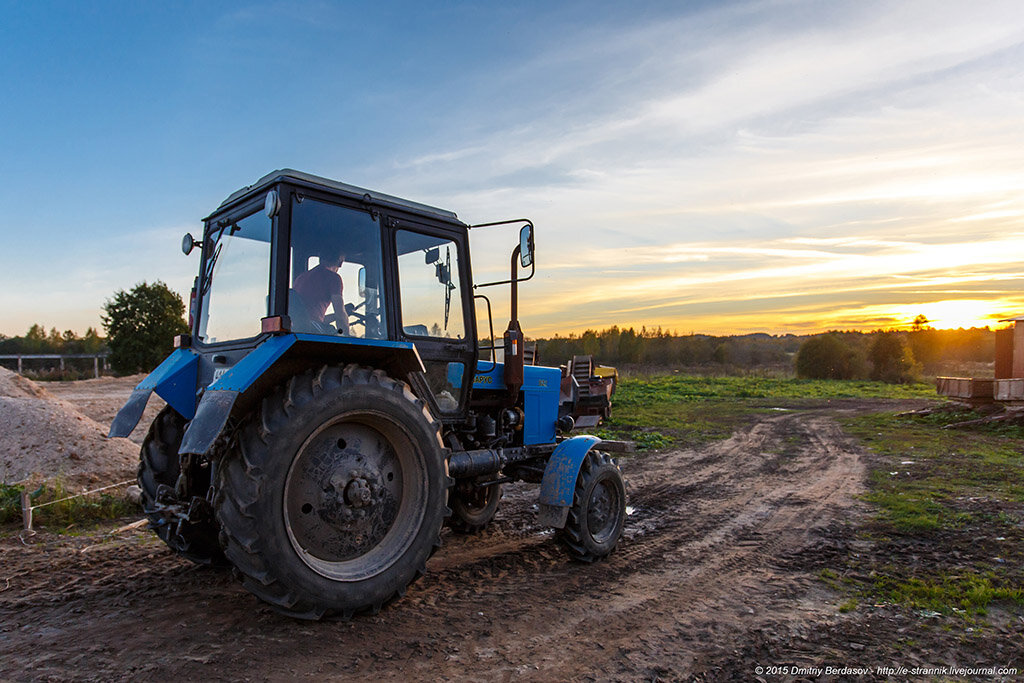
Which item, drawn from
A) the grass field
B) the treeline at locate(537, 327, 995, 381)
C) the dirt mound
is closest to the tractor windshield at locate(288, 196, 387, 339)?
the grass field

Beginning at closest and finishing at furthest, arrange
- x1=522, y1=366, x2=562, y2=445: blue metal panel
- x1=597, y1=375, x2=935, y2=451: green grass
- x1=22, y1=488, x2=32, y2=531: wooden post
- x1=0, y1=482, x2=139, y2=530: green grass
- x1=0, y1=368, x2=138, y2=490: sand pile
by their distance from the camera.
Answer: x1=22, y1=488, x2=32, y2=531: wooden post → x1=522, y1=366, x2=562, y2=445: blue metal panel → x1=0, y1=482, x2=139, y2=530: green grass → x1=0, y1=368, x2=138, y2=490: sand pile → x1=597, y1=375, x2=935, y2=451: green grass

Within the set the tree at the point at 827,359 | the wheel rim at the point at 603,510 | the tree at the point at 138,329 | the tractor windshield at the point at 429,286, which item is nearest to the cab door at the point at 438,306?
the tractor windshield at the point at 429,286

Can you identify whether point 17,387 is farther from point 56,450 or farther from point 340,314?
point 340,314

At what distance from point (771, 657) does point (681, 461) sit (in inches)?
308

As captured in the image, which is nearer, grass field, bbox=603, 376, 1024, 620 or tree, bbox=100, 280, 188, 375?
grass field, bbox=603, 376, 1024, 620

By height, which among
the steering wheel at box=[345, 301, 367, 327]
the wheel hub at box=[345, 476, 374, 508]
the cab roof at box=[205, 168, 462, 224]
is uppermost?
the cab roof at box=[205, 168, 462, 224]

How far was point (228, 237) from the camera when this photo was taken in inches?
182

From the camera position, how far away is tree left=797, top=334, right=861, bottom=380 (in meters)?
43.2

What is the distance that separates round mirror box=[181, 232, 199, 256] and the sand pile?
12.8 ft

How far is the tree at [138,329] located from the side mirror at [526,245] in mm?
32649

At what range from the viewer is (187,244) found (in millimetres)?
4980

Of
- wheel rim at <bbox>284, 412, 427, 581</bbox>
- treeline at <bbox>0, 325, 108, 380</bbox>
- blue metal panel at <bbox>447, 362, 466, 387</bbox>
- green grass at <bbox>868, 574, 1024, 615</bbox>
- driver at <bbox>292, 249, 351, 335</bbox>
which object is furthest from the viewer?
treeline at <bbox>0, 325, 108, 380</bbox>

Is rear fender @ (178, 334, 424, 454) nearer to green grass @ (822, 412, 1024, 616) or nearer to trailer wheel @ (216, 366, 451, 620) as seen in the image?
trailer wheel @ (216, 366, 451, 620)

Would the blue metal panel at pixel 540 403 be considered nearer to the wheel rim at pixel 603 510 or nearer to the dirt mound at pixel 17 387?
the wheel rim at pixel 603 510
